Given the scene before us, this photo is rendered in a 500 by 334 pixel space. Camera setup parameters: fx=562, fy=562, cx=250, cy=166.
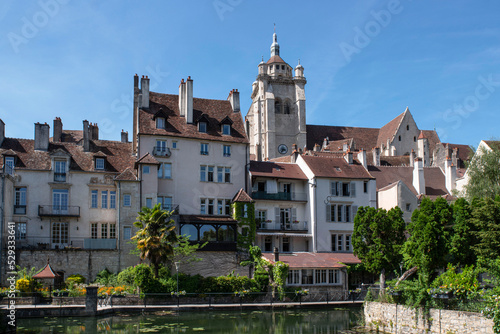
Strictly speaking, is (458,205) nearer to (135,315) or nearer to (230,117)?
(135,315)

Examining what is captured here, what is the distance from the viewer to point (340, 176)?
53188mm

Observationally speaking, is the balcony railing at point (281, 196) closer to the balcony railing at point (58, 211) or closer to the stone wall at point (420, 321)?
the balcony railing at point (58, 211)

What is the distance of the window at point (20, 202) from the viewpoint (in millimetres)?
44688

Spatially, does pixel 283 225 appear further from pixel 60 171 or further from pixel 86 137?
pixel 60 171

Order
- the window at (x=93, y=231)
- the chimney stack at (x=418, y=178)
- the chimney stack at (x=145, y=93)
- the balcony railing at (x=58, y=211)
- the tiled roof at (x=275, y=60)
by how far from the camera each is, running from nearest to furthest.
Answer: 1. the balcony railing at (x=58, y=211)
2. the window at (x=93, y=231)
3. the chimney stack at (x=145, y=93)
4. the chimney stack at (x=418, y=178)
5. the tiled roof at (x=275, y=60)

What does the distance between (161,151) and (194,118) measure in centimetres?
526

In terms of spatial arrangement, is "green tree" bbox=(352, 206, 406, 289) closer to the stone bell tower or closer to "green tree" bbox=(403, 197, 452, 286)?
"green tree" bbox=(403, 197, 452, 286)

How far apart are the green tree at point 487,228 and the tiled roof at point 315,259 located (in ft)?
43.8

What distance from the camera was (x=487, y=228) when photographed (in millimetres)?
34125

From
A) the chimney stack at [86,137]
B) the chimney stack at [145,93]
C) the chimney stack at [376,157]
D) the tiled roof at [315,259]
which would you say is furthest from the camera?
the chimney stack at [376,157]

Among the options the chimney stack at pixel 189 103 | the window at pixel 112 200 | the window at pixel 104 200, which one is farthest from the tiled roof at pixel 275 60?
the window at pixel 104 200

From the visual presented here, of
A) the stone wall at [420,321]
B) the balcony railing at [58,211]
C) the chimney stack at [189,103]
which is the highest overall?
the chimney stack at [189,103]

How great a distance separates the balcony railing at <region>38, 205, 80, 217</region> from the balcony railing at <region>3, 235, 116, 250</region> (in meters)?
1.87

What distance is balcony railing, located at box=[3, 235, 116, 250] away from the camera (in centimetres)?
4410
